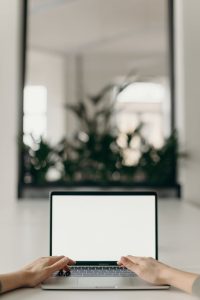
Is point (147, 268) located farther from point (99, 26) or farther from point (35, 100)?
point (99, 26)

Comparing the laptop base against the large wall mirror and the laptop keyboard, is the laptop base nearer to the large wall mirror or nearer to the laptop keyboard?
the laptop keyboard

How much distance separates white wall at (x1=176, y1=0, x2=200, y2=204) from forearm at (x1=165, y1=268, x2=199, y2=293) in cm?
199

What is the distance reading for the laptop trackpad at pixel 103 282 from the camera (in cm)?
99

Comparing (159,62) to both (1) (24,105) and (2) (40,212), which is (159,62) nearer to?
(1) (24,105)

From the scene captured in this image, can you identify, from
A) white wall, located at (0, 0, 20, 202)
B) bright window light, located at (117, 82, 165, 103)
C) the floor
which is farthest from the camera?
bright window light, located at (117, 82, 165, 103)

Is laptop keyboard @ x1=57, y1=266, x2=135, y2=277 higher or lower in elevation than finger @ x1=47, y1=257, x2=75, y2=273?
lower

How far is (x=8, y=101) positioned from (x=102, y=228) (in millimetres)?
1963

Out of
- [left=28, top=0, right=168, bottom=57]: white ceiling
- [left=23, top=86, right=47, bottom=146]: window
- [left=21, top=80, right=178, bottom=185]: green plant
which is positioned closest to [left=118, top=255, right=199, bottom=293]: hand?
[left=21, top=80, right=178, bottom=185]: green plant

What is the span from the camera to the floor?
131 cm

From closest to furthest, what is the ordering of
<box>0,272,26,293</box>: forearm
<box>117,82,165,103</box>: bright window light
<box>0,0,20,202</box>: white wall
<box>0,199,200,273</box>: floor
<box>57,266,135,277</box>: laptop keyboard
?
<box>0,272,26,293</box>: forearm < <box>57,266,135,277</box>: laptop keyboard < <box>0,199,200,273</box>: floor < <box>0,0,20,202</box>: white wall < <box>117,82,165,103</box>: bright window light

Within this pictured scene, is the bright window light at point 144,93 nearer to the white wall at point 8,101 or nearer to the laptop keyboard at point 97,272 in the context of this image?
the white wall at point 8,101

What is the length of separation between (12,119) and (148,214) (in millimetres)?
1965

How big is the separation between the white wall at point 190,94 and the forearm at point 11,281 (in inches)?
82.4

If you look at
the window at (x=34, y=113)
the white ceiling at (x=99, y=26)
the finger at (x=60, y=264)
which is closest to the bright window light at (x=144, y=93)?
the white ceiling at (x=99, y=26)
